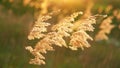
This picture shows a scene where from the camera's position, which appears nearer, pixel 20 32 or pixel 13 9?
pixel 20 32

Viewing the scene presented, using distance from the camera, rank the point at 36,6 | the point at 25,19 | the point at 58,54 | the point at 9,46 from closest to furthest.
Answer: the point at 58,54
the point at 9,46
the point at 25,19
the point at 36,6

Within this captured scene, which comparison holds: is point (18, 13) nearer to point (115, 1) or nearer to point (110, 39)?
point (110, 39)

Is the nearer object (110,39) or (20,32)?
(20,32)

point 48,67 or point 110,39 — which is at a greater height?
point 110,39

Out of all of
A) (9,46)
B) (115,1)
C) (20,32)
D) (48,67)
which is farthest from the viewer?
(115,1)

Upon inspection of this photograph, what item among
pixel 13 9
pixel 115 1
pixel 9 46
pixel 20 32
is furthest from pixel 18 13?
pixel 115 1

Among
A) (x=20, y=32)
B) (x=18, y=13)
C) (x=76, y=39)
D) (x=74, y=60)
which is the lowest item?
(x=76, y=39)

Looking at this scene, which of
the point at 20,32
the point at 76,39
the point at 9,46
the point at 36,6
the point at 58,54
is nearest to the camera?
the point at 76,39

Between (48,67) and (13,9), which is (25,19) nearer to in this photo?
(13,9)

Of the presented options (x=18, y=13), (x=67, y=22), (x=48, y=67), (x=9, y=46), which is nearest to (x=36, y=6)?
(x=18, y=13)
